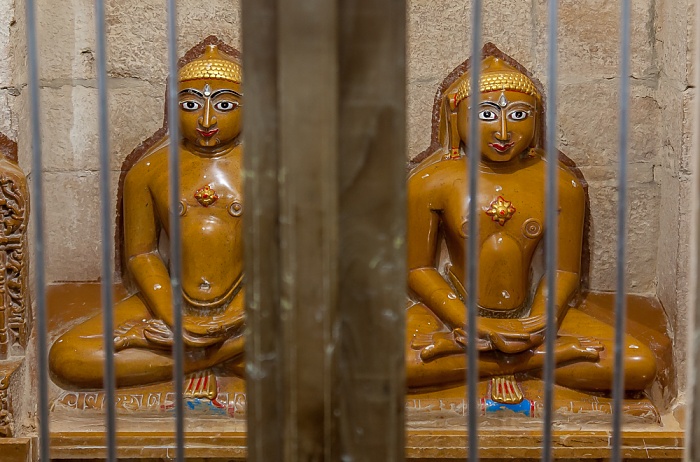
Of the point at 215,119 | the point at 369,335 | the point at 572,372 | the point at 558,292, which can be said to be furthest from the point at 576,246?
the point at 369,335

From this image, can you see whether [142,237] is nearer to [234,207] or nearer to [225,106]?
[234,207]

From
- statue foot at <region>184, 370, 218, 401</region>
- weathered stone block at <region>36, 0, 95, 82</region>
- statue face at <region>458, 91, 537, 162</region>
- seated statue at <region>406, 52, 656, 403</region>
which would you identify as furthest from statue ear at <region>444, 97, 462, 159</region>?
weathered stone block at <region>36, 0, 95, 82</region>

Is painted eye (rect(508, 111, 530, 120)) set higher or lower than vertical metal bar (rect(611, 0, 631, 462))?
higher

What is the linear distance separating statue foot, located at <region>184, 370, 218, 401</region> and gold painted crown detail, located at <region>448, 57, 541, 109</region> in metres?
0.83

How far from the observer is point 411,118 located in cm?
274

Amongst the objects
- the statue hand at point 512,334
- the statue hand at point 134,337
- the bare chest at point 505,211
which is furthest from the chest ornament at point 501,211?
the statue hand at point 134,337

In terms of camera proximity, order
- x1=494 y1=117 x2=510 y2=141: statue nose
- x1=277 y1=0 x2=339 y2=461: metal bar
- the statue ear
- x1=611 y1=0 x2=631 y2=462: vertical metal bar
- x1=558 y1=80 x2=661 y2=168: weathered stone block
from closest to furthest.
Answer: x1=277 y1=0 x2=339 y2=461: metal bar, x1=611 y1=0 x2=631 y2=462: vertical metal bar, x1=494 y1=117 x2=510 y2=141: statue nose, the statue ear, x1=558 y1=80 x2=661 y2=168: weathered stone block

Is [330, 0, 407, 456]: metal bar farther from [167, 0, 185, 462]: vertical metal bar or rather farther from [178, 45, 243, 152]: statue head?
[178, 45, 243, 152]: statue head

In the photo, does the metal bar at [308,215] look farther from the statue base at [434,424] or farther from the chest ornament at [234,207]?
the chest ornament at [234,207]

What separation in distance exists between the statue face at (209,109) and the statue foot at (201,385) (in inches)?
20.6

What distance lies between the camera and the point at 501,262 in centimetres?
250

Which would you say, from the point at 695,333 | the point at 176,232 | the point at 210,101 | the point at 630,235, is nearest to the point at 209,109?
the point at 210,101

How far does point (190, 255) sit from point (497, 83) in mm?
790

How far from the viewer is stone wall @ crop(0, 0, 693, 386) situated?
105 inches
